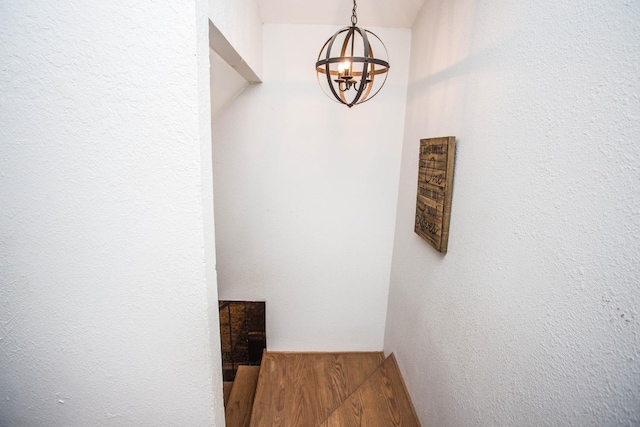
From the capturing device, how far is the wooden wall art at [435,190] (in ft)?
4.42

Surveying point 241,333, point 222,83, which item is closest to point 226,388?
point 241,333

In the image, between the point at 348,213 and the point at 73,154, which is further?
the point at 348,213

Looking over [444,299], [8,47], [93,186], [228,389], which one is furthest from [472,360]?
[228,389]

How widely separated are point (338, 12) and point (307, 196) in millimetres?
1234

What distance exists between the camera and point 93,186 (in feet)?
2.77

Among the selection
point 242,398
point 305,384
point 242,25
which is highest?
point 242,25

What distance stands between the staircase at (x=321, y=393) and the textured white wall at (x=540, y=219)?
0.46m

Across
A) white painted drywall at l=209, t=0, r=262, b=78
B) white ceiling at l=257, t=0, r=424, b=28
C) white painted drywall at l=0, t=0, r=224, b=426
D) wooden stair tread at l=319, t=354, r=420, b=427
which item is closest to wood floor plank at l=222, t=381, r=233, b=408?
wooden stair tread at l=319, t=354, r=420, b=427

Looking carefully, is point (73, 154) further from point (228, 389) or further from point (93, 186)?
point (228, 389)

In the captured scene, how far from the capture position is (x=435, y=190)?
1.49 metres

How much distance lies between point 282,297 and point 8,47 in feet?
7.03

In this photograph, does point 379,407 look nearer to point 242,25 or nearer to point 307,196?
point 307,196

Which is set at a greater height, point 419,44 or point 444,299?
point 419,44

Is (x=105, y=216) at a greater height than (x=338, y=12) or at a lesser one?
lesser
